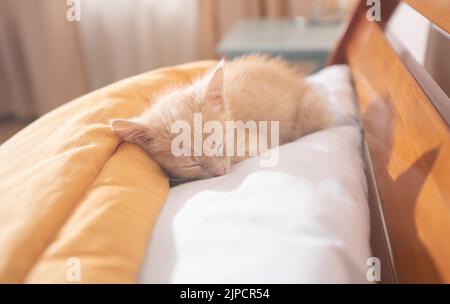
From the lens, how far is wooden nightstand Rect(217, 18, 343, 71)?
2.00 m

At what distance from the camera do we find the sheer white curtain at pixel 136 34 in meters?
3.03

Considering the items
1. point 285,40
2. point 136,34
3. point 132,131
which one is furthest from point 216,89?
point 136,34

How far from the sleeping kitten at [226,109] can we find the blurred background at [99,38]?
136 centimetres

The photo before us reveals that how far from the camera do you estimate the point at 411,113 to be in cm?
80

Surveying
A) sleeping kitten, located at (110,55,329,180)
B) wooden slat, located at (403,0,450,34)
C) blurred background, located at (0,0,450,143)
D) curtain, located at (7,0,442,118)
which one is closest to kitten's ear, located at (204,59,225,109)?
sleeping kitten, located at (110,55,329,180)

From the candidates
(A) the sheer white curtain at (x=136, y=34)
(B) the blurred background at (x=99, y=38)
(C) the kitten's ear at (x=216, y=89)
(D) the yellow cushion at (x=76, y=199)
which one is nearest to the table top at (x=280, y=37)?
(B) the blurred background at (x=99, y=38)

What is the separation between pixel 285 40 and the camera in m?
2.13

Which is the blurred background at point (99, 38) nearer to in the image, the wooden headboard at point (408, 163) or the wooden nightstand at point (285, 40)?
the wooden nightstand at point (285, 40)

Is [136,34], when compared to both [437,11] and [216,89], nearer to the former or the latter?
[216,89]

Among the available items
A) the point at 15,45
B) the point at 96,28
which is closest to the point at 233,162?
the point at 96,28
